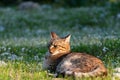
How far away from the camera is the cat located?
11031 mm

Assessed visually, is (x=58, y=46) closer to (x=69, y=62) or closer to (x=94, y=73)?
(x=69, y=62)

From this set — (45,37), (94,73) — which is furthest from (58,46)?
(45,37)

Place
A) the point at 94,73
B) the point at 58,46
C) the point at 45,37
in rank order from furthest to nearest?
the point at 45,37, the point at 58,46, the point at 94,73

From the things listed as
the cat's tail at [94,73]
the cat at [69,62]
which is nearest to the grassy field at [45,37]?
the cat's tail at [94,73]

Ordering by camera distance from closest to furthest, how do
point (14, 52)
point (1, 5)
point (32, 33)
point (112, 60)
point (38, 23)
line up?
point (112, 60) → point (14, 52) → point (32, 33) → point (38, 23) → point (1, 5)

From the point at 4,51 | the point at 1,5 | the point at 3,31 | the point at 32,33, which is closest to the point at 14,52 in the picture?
the point at 4,51

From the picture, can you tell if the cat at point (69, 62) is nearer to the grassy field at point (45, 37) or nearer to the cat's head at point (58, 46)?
the cat's head at point (58, 46)

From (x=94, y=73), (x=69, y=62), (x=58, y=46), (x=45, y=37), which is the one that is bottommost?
(x=94, y=73)

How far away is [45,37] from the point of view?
23.3 meters

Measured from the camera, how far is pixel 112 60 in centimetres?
1352

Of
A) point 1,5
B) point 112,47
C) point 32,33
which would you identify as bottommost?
point 112,47

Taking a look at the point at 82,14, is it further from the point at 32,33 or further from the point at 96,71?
the point at 96,71

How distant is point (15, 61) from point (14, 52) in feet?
8.64

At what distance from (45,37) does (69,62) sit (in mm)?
11717
